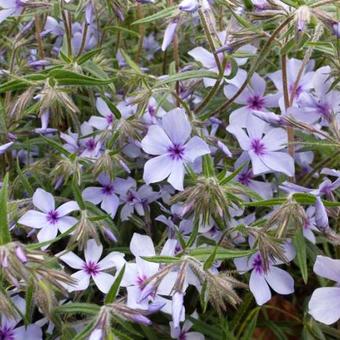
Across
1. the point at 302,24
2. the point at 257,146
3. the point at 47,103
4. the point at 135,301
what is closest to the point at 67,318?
the point at 135,301

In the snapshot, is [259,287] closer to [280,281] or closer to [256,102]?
[280,281]

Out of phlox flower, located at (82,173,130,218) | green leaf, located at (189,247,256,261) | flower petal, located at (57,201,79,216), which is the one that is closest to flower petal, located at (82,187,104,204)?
phlox flower, located at (82,173,130,218)

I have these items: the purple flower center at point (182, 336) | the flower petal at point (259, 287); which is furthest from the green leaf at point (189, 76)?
the purple flower center at point (182, 336)

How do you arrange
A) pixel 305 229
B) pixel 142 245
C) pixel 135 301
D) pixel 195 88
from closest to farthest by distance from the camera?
pixel 135 301, pixel 142 245, pixel 305 229, pixel 195 88

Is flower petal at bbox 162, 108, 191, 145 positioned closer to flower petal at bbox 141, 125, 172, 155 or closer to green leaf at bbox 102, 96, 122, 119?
flower petal at bbox 141, 125, 172, 155

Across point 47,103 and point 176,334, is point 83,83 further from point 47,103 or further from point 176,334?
point 176,334

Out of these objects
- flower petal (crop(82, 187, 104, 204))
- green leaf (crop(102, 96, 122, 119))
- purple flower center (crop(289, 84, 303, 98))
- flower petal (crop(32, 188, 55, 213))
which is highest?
purple flower center (crop(289, 84, 303, 98))

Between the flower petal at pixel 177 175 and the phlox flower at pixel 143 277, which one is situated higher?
the flower petal at pixel 177 175

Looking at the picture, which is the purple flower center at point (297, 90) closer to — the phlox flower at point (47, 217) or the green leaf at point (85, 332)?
the phlox flower at point (47, 217)
